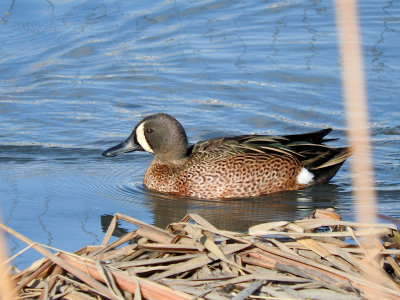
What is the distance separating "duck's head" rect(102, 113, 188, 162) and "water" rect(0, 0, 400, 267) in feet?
1.05

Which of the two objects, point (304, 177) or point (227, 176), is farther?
point (304, 177)

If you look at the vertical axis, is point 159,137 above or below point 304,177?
above

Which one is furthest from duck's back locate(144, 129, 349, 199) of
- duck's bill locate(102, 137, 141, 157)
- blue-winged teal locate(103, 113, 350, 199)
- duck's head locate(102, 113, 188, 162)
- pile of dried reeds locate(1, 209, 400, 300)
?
pile of dried reeds locate(1, 209, 400, 300)

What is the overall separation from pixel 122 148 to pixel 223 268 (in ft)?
11.6

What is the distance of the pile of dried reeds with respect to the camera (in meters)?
3.52

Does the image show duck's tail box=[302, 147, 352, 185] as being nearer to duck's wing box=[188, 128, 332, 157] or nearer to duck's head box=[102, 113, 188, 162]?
duck's wing box=[188, 128, 332, 157]

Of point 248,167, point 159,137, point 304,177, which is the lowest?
point 304,177

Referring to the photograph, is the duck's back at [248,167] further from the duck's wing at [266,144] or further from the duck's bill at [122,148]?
the duck's bill at [122,148]

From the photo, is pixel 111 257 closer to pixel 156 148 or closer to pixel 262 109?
pixel 156 148

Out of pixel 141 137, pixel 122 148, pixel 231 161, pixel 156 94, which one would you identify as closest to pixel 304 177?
pixel 231 161

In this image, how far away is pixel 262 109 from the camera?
8.92 meters

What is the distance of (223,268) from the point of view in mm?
3750

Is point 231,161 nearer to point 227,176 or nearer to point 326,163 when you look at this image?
point 227,176

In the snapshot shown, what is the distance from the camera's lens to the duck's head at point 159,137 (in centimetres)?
712
